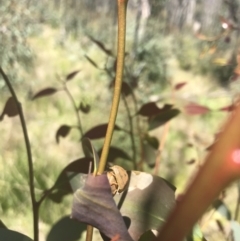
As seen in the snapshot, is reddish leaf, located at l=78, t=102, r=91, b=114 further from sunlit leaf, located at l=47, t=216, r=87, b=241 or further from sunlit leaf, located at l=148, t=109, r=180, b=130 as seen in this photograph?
sunlit leaf, located at l=47, t=216, r=87, b=241

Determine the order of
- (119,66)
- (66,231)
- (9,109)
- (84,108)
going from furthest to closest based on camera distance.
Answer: (84,108) < (9,109) < (66,231) < (119,66)

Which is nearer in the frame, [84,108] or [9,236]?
[9,236]

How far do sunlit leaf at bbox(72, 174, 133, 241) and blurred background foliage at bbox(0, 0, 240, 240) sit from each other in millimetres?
321

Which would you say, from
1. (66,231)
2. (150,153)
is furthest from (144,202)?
(150,153)

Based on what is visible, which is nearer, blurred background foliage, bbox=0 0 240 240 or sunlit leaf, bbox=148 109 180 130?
sunlit leaf, bbox=148 109 180 130

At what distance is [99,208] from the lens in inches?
8.7

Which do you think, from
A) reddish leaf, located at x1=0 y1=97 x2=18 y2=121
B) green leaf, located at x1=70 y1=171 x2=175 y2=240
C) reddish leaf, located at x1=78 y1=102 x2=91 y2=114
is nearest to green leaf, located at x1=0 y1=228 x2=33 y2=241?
green leaf, located at x1=70 y1=171 x2=175 y2=240

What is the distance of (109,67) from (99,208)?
1.39 ft

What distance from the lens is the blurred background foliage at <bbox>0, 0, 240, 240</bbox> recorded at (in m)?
0.58

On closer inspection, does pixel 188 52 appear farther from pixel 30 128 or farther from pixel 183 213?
pixel 183 213

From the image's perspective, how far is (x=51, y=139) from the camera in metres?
0.58

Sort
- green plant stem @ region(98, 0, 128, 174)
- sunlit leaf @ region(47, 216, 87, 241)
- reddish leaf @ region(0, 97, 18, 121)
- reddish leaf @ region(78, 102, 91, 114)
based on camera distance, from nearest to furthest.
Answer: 1. green plant stem @ region(98, 0, 128, 174)
2. sunlit leaf @ region(47, 216, 87, 241)
3. reddish leaf @ region(0, 97, 18, 121)
4. reddish leaf @ region(78, 102, 91, 114)

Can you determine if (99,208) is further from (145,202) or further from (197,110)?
A: (197,110)

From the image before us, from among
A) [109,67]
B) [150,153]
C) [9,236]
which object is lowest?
[9,236]
